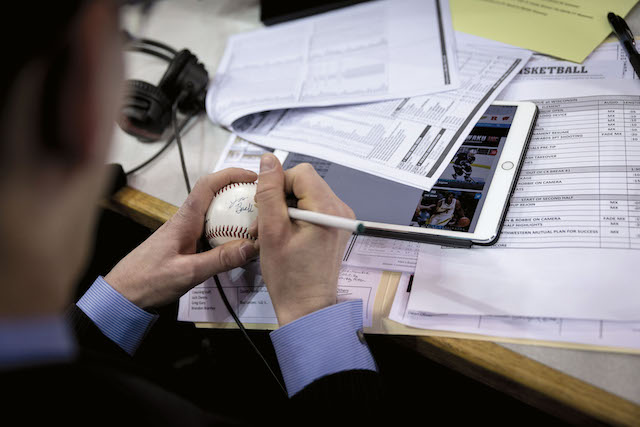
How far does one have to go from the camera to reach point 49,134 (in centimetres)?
30

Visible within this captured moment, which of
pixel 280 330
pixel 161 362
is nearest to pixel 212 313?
pixel 280 330

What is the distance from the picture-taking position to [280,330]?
1.87 feet

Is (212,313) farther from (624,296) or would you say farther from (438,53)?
(438,53)

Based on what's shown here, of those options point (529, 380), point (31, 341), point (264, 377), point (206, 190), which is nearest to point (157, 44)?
point (206, 190)

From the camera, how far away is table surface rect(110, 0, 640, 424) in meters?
0.49

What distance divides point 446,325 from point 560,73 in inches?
19.9

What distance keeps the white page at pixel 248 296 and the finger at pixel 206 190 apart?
105 millimetres

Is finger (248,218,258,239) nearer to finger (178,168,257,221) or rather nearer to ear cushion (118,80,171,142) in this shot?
finger (178,168,257,221)

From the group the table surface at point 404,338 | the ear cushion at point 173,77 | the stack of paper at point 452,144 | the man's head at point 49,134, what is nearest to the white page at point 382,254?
the stack of paper at point 452,144

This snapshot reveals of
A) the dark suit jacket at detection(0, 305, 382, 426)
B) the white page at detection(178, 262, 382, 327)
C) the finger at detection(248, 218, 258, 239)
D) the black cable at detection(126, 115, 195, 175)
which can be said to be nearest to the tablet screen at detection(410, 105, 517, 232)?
the white page at detection(178, 262, 382, 327)

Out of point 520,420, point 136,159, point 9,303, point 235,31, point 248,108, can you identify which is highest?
point 235,31

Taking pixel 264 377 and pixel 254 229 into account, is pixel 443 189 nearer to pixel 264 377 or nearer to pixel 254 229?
pixel 254 229

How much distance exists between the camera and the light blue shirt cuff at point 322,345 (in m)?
0.56

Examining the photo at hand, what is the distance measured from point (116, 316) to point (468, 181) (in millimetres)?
544
